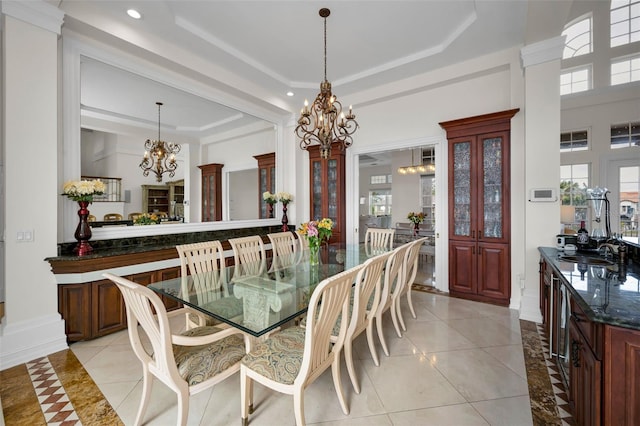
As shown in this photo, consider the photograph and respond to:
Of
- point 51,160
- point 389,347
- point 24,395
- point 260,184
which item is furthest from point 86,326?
point 260,184

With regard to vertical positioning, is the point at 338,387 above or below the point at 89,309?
below

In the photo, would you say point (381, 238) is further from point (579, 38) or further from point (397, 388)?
point (579, 38)

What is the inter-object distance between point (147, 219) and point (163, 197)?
0.39 m

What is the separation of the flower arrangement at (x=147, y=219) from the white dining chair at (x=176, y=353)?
2.20 m

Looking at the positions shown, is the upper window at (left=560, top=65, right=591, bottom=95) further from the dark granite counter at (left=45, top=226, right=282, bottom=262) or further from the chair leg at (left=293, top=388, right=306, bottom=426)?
the chair leg at (left=293, top=388, right=306, bottom=426)

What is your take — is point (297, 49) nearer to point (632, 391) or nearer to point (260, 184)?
point (260, 184)

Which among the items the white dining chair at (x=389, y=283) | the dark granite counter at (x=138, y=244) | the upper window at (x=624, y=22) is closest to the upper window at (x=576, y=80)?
the upper window at (x=624, y=22)

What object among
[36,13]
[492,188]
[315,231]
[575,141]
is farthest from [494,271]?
[36,13]

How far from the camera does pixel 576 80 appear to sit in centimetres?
583

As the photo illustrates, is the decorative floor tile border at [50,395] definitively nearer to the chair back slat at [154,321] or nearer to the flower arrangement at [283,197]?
the chair back slat at [154,321]

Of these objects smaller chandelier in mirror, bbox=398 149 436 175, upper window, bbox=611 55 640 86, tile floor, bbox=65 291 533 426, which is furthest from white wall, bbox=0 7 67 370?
upper window, bbox=611 55 640 86

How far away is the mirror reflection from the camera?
3018mm

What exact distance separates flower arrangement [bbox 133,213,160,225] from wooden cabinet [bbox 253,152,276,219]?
1.88 meters

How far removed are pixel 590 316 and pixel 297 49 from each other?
3899mm
